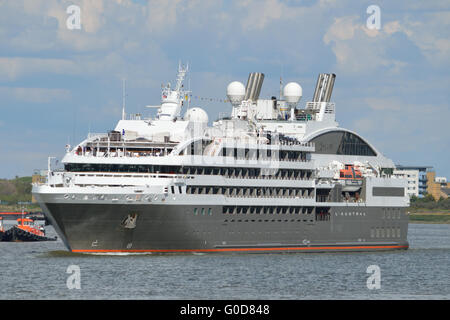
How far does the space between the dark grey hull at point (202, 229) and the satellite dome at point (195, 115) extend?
8484 mm

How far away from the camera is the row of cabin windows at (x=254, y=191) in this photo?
68.2 meters

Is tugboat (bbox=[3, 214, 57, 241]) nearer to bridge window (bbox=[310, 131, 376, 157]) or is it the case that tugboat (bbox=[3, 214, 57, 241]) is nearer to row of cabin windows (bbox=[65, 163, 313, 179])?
bridge window (bbox=[310, 131, 376, 157])

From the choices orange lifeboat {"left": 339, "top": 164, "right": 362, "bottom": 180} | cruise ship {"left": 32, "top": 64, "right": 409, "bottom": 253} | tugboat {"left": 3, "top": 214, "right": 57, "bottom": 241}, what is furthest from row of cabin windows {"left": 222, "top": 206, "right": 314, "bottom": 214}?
tugboat {"left": 3, "top": 214, "right": 57, "bottom": 241}

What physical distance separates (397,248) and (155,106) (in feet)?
84.3

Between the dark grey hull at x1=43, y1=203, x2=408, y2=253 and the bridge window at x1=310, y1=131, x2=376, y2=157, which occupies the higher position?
the bridge window at x1=310, y1=131, x2=376, y2=157

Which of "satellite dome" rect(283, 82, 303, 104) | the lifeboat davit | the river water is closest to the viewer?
the river water

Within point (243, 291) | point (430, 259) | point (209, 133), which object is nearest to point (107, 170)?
point (209, 133)

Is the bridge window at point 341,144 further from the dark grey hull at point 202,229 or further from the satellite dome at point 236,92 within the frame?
the satellite dome at point 236,92

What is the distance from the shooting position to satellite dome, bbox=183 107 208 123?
74438 mm

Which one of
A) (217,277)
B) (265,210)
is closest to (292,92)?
(265,210)

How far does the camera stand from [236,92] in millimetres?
84062

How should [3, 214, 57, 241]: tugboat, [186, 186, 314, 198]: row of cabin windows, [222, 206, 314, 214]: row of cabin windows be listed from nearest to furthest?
[186, 186, 314, 198]: row of cabin windows
[222, 206, 314, 214]: row of cabin windows
[3, 214, 57, 241]: tugboat

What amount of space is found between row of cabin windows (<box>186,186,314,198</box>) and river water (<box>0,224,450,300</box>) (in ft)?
14.3

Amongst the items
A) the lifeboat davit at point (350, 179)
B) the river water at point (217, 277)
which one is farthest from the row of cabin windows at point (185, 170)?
the lifeboat davit at point (350, 179)
